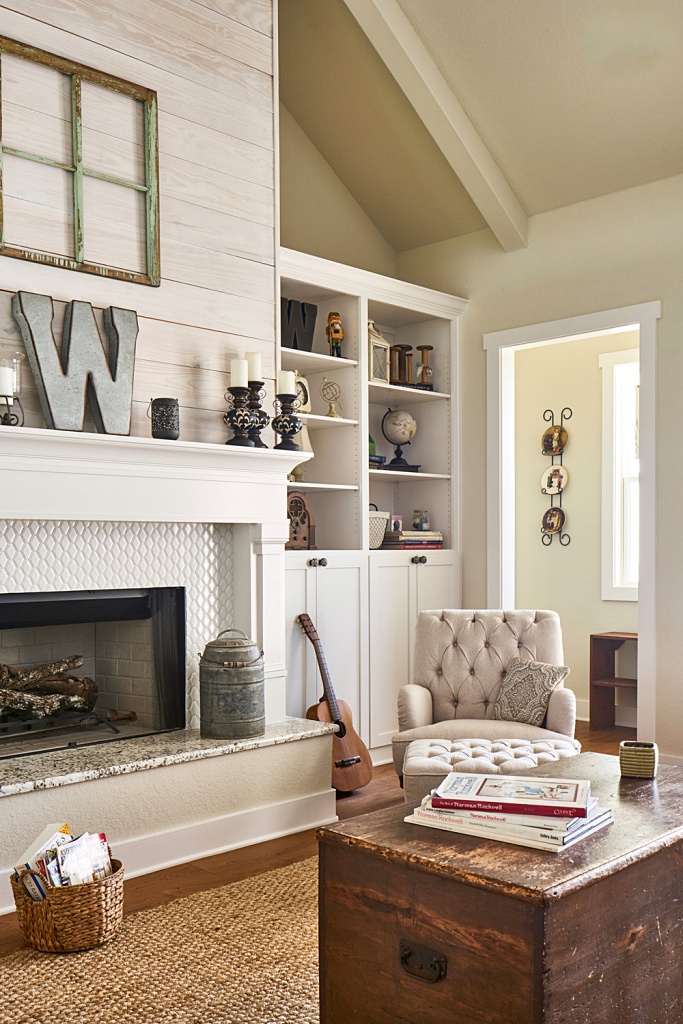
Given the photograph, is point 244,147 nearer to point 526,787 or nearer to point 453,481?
point 453,481

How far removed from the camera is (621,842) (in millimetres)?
1898

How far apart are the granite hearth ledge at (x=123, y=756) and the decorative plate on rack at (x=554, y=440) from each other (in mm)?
2872

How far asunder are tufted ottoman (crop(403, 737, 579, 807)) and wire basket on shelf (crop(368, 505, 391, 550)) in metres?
1.56

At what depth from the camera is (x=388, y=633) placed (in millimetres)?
4816

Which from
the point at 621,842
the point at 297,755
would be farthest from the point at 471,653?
the point at 621,842

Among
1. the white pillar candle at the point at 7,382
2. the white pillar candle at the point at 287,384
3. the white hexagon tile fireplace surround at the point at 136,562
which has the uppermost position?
the white pillar candle at the point at 287,384

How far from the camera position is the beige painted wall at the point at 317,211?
500 centimetres

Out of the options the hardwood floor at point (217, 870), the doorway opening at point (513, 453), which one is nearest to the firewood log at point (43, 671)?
the hardwood floor at point (217, 870)

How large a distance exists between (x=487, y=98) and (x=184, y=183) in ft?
5.56

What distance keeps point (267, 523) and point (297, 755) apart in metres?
0.91

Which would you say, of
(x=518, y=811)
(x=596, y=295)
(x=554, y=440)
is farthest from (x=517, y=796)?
(x=554, y=440)

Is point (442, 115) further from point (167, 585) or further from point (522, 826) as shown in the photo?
point (522, 826)

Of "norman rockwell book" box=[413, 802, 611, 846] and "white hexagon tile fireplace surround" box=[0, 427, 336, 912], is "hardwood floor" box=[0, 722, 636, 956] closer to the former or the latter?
"white hexagon tile fireplace surround" box=[0, 427, 336, 912]

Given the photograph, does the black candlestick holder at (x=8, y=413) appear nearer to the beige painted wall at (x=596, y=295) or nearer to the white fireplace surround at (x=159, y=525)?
the white fireplace surround at (x=159, y=525)
